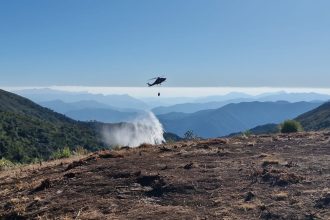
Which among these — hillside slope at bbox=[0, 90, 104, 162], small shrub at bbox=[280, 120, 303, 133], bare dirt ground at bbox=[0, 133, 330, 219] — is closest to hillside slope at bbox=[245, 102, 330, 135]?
small shrub at bbox=[280, 120, 303, 133]

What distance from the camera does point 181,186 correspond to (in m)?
14.1

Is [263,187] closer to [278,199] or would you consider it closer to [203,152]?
[278,199]

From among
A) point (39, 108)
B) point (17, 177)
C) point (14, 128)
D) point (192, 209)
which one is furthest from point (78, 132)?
point (192, 209)

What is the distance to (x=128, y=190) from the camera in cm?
1431

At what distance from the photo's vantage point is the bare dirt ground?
469 inches

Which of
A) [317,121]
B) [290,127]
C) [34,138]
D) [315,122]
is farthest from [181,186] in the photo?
[317,121]

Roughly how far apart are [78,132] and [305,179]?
368 feet

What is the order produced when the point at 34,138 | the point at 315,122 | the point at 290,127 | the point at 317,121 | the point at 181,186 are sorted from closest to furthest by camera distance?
the point at 181,186 → the point at 290,127 → the point at 34,138 → the point at 315,122 → the point at 317,121

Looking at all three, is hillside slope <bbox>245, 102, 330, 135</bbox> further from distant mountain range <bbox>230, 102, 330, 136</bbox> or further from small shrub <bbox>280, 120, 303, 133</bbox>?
small shrub <bbox>280, 120, 303, 133</bbox>

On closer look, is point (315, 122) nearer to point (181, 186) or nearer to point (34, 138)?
point (34, 138)

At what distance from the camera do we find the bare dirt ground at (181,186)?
11914mm

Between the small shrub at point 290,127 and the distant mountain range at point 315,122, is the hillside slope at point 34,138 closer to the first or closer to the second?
the distant mountain range at point 315,122

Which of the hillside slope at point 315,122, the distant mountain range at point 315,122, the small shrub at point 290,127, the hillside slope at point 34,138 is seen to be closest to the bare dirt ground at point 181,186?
the small shrub at point 290,127

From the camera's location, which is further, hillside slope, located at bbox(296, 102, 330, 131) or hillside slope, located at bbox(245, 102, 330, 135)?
hillside slope, located at bbox(296, 102, 330, 131)
